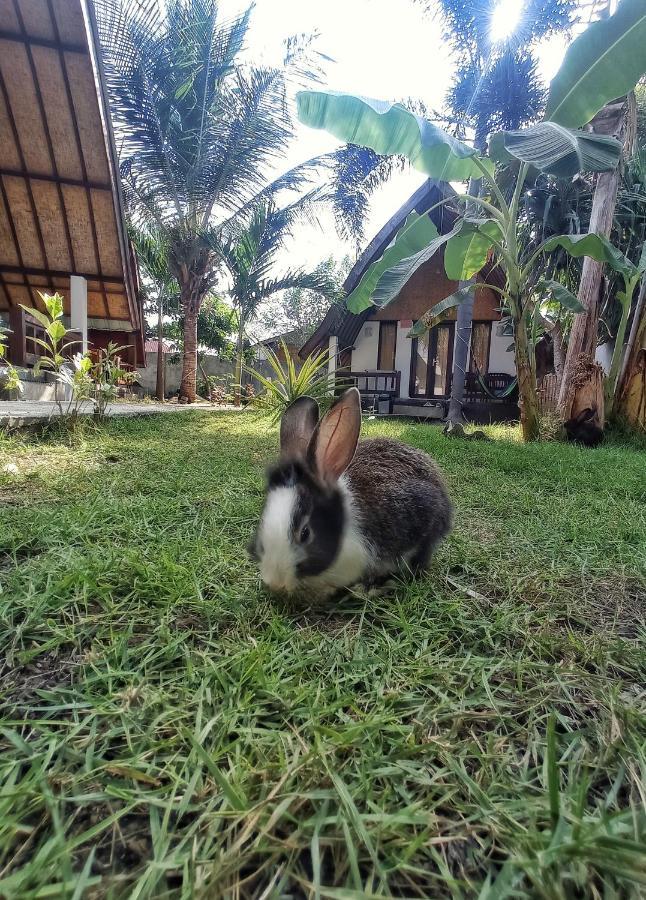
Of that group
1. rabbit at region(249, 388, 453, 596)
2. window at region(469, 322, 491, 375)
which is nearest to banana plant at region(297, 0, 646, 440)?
rabbit at region(249, 388, 453, 596)

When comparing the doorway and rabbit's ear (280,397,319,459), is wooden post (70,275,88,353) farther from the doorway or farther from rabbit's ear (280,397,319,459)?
rabbit's ear (280,397,319,459)

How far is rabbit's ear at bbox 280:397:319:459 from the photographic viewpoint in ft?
5.78

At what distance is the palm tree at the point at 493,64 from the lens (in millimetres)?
10633

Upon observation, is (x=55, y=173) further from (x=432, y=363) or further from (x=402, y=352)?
(x=432, y=363)

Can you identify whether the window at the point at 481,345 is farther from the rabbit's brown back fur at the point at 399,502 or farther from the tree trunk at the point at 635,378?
the rabbit's brown back fur at the point at 399,502

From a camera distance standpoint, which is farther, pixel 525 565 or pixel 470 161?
pixel 470 161

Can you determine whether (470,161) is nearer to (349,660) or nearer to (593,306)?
(593,306)

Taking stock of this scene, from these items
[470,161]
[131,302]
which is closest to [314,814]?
[470,161]

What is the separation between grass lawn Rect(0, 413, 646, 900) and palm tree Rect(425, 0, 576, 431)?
1183 centimetres

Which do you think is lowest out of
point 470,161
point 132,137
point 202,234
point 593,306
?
point 593,306

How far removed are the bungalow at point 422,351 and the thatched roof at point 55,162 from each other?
5.86 metres

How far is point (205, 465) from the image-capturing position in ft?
12.1

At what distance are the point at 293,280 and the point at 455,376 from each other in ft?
22.9

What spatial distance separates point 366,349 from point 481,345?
11.8 ft
